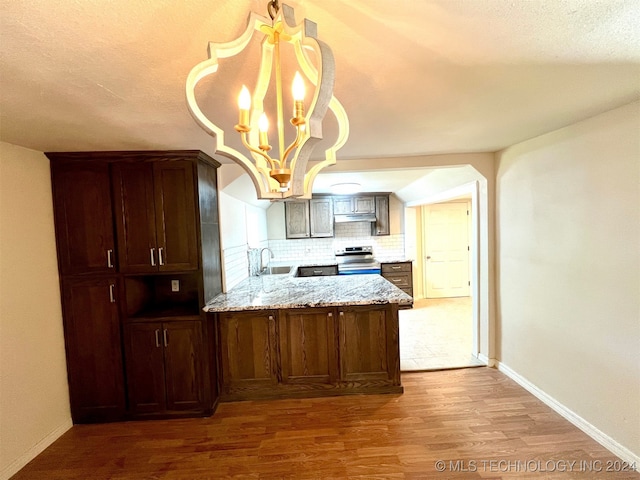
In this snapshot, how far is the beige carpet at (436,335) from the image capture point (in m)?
3.27

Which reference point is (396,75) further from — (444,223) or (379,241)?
(444,223)

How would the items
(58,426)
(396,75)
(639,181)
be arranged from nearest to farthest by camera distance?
(396,75) < (639,181) < (58,426)

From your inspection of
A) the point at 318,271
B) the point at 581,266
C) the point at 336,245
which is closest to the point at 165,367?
the point at 318,271

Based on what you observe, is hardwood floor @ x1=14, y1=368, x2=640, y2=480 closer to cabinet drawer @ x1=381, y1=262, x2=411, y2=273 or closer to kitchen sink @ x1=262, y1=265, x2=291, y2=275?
kitchen sink @ x1=262, y1=265, x2=291, y2=275

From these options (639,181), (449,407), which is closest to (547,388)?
(449,407)

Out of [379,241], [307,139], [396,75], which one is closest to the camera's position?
→ [307,139]

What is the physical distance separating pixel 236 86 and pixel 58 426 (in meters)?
2.93

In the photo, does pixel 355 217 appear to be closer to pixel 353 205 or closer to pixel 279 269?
pixel 353 205

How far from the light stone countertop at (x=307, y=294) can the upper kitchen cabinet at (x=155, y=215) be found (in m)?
0.55

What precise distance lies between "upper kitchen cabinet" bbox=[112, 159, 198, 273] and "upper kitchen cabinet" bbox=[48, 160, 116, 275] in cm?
9

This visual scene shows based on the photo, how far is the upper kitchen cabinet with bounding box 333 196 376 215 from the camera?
218 inches

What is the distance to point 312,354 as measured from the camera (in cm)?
271

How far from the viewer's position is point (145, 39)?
1005 millimetres

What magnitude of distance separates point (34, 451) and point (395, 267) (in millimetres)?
4837
